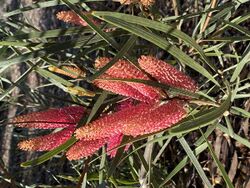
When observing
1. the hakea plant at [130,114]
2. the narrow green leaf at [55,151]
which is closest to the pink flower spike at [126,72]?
→ the hakea plant at [130,114]

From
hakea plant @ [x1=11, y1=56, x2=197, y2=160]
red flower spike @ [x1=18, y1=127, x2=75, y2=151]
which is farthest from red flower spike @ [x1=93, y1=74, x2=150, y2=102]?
red flower spike @ [x1=18, y1=127, x2=75, y2=151]

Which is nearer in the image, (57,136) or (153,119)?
(153,119)

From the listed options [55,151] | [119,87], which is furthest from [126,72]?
[55,151]

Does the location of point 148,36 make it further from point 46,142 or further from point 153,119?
point 46,142

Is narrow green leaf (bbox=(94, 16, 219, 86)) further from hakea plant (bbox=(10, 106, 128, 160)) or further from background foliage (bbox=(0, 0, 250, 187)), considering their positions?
hakea plant (bbox=(10, 106, 128, 160))

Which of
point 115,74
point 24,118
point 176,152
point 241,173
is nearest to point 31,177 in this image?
point 176,152

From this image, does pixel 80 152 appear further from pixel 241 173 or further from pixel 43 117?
pixel 241 173
